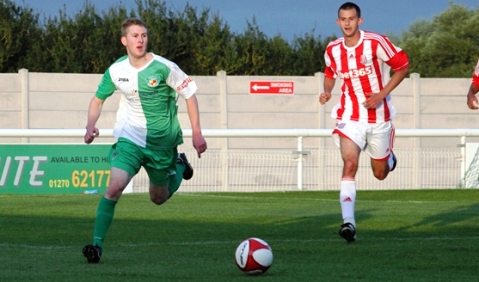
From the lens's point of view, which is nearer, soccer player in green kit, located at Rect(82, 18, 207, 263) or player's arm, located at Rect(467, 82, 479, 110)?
soccer player in green kit, located at Rect(82, 18, 207, 263)

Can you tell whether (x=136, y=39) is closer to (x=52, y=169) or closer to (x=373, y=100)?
(x=373, y=100)

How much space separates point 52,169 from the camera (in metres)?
Result: 18.6

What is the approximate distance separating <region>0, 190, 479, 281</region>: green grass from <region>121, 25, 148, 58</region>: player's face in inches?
65.8

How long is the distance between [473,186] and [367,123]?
1148cm

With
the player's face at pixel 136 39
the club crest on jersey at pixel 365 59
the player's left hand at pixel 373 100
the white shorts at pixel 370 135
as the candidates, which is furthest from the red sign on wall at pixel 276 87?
the player's face at pixel 136 39

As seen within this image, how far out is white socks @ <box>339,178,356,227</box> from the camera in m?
9.22

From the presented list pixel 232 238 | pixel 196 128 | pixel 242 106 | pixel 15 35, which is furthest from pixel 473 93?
pixel 15 35

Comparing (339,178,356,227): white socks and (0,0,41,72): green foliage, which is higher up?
(0,0,41,72): green foliage

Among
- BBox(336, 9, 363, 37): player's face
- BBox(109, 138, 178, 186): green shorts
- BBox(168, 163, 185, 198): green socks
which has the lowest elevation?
BBox(168, 163, 185, 198): green socks

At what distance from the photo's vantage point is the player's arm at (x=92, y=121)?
8352 millimetres

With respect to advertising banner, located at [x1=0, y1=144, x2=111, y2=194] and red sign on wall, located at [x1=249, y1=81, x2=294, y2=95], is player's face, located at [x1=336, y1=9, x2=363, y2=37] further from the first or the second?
red sign on wall, located at [x1=249, y1=81, x2=294, y2=95]

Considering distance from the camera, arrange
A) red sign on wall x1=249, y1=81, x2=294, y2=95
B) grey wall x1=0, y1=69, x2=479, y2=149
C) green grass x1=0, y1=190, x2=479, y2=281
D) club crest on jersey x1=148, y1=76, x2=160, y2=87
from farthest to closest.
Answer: red sign on wall x1=249, y1=81, x2=294, y2=95, grey wall x1=0, y1=69, x2=479, y2=149, club crest on jersey x1=148, y1=76, x2=160, y2=87, green grass x1=0, y1=190, x2=479, y2=281

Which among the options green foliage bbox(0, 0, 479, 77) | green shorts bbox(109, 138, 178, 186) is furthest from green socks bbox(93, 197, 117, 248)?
green foliage bbox(0, 0, 479, 77)

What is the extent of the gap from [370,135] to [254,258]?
141 inches
